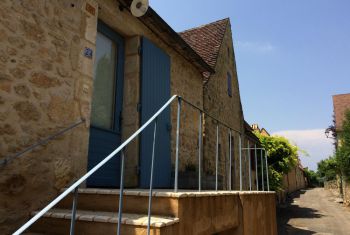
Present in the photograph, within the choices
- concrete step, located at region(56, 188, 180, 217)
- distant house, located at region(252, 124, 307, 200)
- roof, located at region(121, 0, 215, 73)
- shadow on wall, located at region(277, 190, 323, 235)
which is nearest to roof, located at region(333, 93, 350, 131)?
distant house, located at region(252, 124, 307, 200)

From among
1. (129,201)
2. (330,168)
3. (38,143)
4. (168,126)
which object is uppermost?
(330,168)

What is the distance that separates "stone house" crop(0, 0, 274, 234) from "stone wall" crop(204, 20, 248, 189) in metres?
0.72

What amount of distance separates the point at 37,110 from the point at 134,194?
143 centimetres

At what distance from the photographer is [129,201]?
10.5 feet

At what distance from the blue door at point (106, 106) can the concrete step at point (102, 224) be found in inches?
54.5

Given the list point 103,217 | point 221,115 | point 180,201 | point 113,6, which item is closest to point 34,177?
point 103,217

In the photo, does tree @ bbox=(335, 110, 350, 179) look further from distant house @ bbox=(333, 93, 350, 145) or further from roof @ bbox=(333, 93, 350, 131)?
roof @ bbox=(333, 93, 350, 131)

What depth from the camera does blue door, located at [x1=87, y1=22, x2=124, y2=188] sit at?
15.4 ft

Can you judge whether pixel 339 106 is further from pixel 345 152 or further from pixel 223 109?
pixel 223 109

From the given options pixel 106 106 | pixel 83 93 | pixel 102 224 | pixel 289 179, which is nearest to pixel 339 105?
pixel 289 179

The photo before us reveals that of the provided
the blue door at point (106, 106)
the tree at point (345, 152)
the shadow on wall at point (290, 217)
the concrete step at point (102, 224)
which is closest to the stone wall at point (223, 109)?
the blue door at point (106, 106)

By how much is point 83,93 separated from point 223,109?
662cm

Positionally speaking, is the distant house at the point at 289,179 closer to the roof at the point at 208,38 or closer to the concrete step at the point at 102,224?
the roof at the point at 208,38

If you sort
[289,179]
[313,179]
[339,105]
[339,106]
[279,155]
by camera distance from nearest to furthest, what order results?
[279,155]
[339,106]
[339,105]
[289,179]
[313,179]
